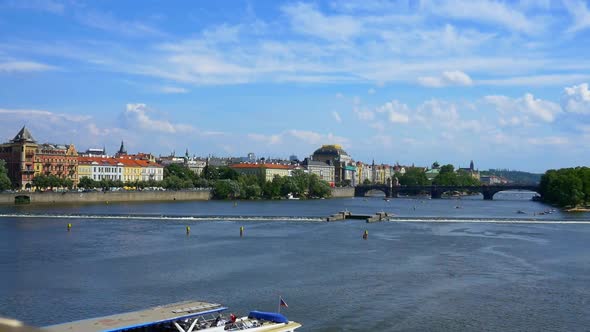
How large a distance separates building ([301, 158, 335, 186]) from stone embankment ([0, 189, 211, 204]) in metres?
71.7

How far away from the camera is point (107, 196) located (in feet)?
288

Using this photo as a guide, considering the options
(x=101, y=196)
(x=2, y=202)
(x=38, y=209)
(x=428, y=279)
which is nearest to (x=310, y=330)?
(x=428, y=279)

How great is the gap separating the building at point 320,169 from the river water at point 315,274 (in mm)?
120891

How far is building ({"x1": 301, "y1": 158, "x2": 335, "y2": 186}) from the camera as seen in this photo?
175 metres

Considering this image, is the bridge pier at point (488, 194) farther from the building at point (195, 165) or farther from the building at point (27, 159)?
the building at point (27, 159)

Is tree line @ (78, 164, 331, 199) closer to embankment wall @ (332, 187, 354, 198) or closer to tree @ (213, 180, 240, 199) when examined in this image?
tree @ (213, 180, 240, 199)

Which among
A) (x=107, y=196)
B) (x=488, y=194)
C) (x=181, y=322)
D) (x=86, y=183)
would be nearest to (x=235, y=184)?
(x=86, y=183)

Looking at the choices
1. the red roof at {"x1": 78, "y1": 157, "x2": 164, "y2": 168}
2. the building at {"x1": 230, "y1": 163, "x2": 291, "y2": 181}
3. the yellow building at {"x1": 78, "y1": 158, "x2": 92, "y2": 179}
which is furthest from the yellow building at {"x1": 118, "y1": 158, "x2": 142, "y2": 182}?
the building at {"x1": 230, "y1": 163, "x2": 291, "y2": 181}

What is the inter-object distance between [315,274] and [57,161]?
7851 centimetres

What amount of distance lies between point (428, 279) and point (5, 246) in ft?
77.8

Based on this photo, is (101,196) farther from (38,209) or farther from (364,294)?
(364,294)

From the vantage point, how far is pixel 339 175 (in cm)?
19350

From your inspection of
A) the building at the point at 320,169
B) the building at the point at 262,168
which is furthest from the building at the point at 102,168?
the building at the point at 320,169

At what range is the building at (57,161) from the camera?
3802 inches
